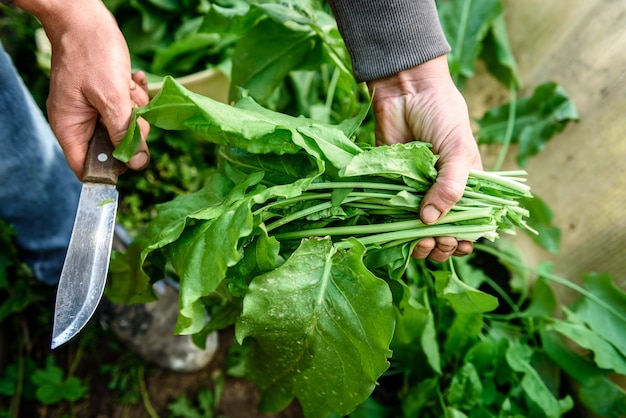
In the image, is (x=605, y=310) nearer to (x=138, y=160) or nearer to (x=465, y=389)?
(x=465, y=389)

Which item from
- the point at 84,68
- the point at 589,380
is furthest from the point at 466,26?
the point at 84,68

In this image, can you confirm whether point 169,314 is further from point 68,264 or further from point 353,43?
point 353,43

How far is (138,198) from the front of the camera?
1582 mm

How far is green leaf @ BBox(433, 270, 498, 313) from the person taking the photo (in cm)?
93

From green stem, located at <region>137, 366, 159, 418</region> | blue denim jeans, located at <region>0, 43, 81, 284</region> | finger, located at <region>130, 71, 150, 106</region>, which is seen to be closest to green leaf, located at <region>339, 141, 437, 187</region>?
finger, located at <region>130, 71, 150, 106</region>

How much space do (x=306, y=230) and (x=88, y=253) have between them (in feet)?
1.12

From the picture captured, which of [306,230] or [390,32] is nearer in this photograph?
[306,230]

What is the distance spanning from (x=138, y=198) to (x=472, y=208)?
45.1 inches

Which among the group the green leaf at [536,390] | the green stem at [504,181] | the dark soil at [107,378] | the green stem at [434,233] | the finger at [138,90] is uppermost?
the green stem at [504,181]

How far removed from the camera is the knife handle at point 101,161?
795 millimetres

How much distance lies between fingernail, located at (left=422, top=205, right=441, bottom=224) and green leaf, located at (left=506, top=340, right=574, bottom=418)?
571 mm

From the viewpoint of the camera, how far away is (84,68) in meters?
0.79

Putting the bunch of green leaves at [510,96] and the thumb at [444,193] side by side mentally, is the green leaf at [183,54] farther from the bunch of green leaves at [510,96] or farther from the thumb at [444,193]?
the thumb at [444,193]

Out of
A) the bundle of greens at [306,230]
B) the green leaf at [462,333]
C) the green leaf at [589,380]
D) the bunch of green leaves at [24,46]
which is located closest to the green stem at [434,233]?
the bundle of greens at [306,230]
